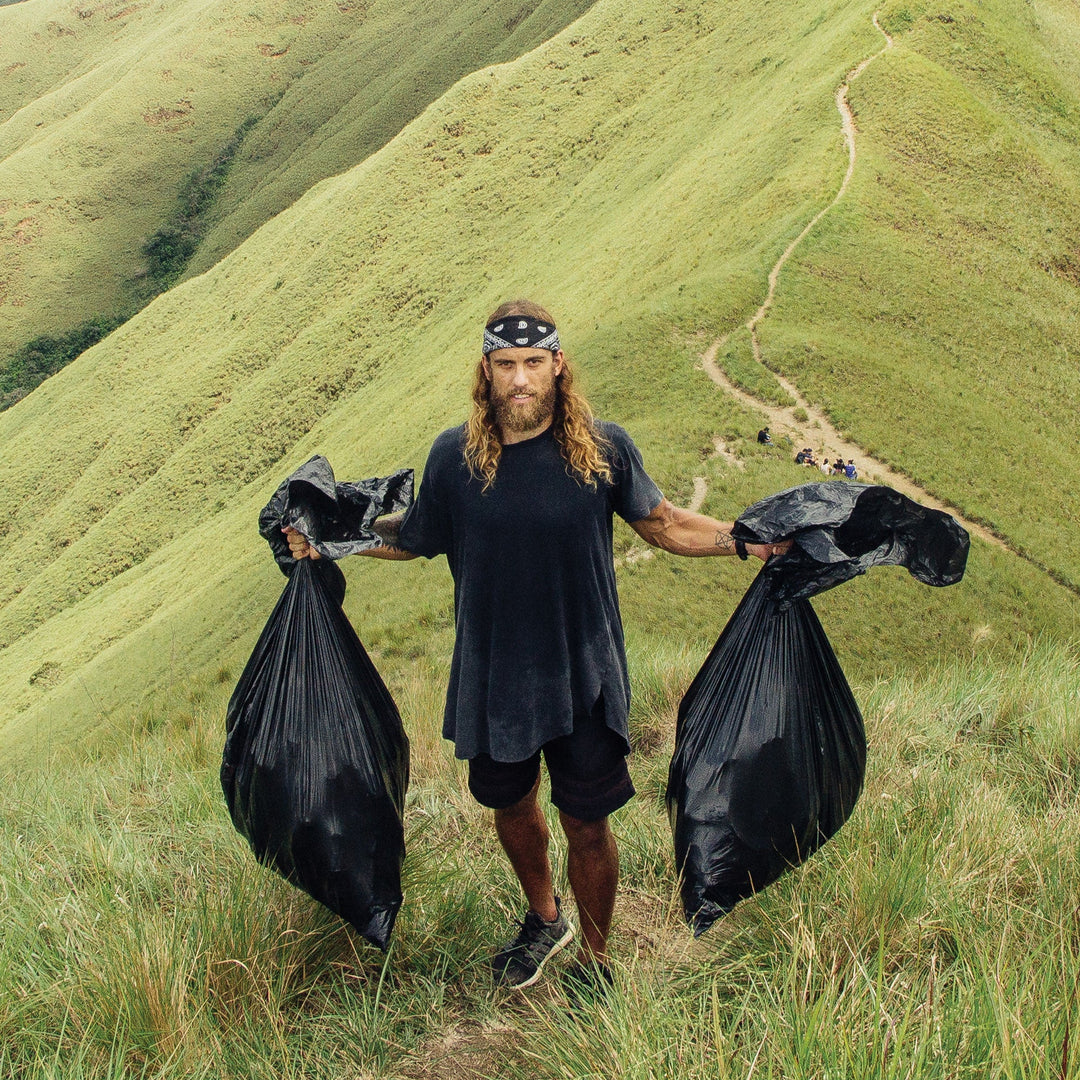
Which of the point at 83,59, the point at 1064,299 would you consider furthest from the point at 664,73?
the point at 83,59

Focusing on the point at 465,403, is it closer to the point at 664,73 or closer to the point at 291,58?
the point at 664,73

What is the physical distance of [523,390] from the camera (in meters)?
2.56

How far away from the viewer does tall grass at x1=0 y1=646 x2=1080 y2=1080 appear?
5.98 ft

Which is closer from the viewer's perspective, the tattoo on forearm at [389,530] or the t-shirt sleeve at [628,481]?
the t-shirt sleeve at [628,481]

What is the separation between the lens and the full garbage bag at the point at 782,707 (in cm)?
261

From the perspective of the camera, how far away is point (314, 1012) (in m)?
2.54

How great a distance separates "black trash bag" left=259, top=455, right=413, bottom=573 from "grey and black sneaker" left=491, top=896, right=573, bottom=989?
1.26 m

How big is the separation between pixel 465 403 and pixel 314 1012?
23.4 m

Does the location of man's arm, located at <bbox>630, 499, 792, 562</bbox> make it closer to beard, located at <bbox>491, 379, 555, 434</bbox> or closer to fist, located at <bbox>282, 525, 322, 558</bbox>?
beard, located at <bbox>491, 379, 555, 434</bbox>

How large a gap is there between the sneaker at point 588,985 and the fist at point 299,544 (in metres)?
1.41

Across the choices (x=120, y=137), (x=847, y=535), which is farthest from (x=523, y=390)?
(x=120, y=137)

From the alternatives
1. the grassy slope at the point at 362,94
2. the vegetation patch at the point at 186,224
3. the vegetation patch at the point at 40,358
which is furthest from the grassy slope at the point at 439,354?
the vegetation patch at the point at 186,224

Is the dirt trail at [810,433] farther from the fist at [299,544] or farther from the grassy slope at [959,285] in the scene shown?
the fist at [299,544]

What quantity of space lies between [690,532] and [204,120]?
4515 inches
